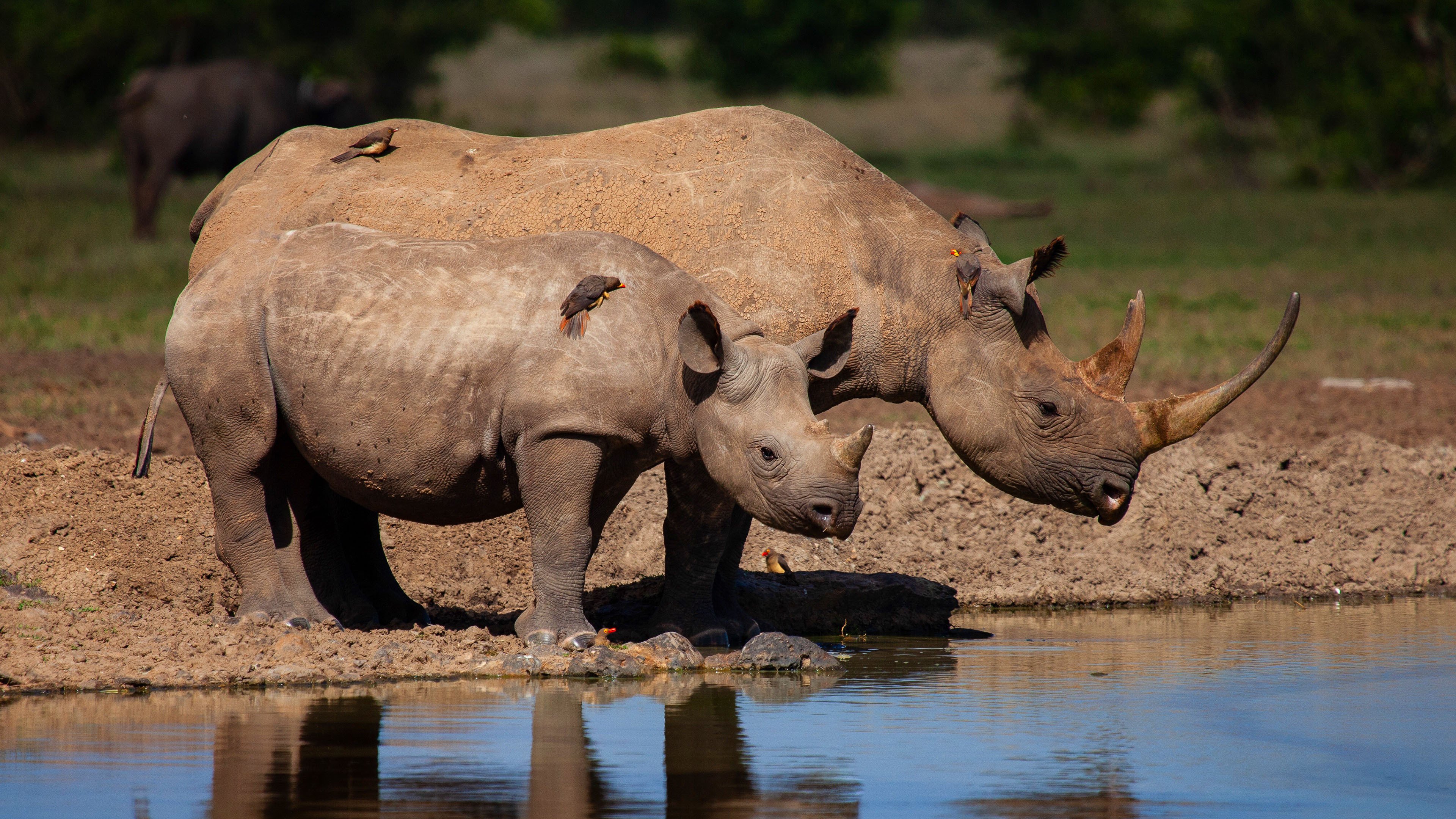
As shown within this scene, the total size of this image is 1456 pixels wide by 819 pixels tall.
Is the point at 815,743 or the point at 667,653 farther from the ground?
the point at 667,653

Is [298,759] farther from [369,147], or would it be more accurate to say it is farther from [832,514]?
[369,147]

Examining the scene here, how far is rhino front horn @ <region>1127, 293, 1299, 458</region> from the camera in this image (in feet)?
24.1

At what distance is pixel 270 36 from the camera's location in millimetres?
32594

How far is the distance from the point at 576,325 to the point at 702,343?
525 mm

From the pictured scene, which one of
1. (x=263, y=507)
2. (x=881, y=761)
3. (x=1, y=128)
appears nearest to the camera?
(x=881, y=761)

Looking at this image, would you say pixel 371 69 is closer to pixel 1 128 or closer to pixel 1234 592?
pixel 1 128

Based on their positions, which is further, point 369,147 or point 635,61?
point 635,61

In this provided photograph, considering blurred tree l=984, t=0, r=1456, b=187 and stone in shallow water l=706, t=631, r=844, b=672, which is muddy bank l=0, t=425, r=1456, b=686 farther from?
blurred tree l=984, t=0, r=1456, b=187

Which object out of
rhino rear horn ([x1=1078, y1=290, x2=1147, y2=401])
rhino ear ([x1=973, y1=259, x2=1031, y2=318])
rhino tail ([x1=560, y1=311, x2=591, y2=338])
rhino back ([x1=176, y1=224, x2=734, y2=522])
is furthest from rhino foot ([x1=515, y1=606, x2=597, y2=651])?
rhino rear horn ([x1=1078, y1=290, x2=1147, y2=401])

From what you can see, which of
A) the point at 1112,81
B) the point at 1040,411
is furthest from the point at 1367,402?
the point at 1112,81

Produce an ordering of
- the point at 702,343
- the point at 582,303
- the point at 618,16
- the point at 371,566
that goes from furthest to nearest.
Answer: the point at 618,16, the point at 371,566, the point at 582,303, the point at 702,343

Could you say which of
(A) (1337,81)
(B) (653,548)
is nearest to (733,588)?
(B) (653,548)

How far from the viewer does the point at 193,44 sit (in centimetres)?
3216

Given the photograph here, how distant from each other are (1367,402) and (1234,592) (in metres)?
4.15
